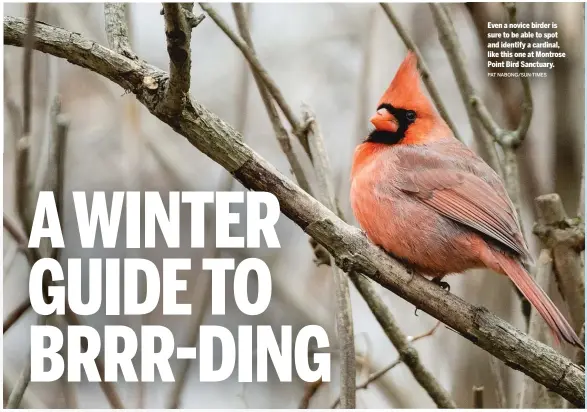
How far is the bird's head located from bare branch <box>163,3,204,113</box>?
105cm

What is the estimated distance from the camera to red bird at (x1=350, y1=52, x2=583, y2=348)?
2.13 meters

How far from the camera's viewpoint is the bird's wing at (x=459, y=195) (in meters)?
2.15

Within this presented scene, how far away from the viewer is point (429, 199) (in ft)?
7.52

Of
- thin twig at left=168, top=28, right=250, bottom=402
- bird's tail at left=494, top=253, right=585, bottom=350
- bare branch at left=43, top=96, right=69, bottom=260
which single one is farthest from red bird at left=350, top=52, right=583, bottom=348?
bare branch at left=43, top=96, right=69, bottom=260

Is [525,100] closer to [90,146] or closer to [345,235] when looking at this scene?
[345,235]

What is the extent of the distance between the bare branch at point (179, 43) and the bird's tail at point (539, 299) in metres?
1.05

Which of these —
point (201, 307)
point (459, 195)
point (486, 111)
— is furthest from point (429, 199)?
point (201, 307)

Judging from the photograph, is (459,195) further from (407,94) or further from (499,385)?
(499,385)

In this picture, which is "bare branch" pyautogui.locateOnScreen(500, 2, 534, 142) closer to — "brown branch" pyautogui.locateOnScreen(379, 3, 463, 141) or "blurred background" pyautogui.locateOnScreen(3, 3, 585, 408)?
"brown branch" pyautogui.locateOnScreen(379, 3, 463, 141)

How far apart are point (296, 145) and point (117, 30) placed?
1262mm

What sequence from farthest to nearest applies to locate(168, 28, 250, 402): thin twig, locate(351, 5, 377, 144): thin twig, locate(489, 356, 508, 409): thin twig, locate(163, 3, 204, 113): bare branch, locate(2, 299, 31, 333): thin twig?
locate(351, 5, 377, 144): thin twig, locate(489, 356, 508, 409): thin twig, locate(168, 28, 250, 402): thin twig, locate(2, 299, 31, 333): thin twig, locate(163, 3, 204, 113): bare branch

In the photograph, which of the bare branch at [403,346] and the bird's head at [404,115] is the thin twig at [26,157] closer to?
the bare branch at [403,346]

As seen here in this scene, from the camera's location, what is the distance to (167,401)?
2.11 m

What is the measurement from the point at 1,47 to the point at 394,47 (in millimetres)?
1461
